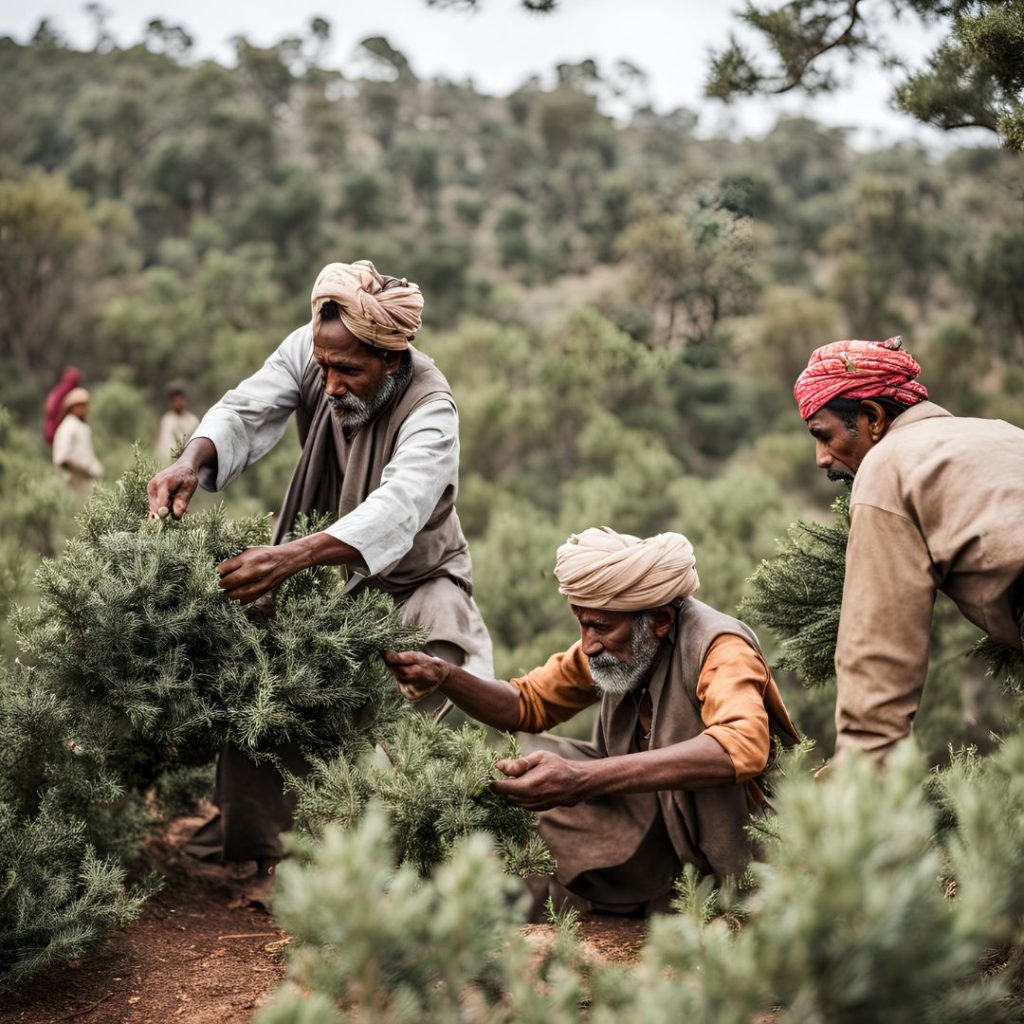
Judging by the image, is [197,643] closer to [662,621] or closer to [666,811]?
[662,621]

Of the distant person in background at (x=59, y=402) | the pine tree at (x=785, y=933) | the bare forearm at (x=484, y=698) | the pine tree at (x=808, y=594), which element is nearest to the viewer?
the pine tree at (x=785, y=933)

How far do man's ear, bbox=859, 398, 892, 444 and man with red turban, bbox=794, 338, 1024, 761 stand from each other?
0.20 m

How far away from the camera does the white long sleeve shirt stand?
9.91ft

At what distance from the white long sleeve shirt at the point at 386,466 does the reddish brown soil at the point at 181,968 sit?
118 centimetres

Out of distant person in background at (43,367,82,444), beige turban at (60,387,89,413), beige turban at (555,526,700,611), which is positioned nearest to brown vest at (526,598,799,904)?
beige turban at (555,526,700,611)

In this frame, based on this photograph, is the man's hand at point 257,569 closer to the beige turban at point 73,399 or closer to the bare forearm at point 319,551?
the bare forearm at point 319,551

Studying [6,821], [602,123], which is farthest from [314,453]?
[602,123]

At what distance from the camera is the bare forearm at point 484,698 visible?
319 centimetres

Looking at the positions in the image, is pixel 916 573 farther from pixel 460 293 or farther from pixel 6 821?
pixel 460 293

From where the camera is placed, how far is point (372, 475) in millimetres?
3484

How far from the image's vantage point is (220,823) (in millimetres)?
3969

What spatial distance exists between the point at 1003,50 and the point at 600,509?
8725mm

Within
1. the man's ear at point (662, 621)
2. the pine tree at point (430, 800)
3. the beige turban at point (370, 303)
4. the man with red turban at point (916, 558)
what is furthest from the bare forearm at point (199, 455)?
the man with red turban at point (916, 558)

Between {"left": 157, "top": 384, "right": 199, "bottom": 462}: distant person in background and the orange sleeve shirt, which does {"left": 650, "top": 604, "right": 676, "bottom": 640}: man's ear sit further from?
{"left": 157, "top": 384, "right": 199, "bottom": 462}: distant person in background
